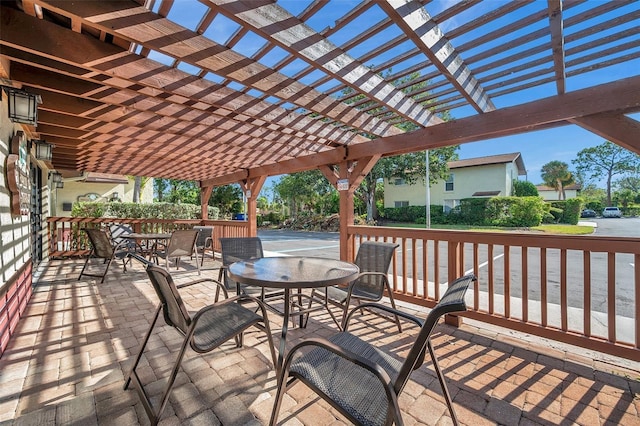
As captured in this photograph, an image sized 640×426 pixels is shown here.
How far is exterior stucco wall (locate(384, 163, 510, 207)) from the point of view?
20.1m

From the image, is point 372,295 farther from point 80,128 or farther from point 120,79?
point 80,128

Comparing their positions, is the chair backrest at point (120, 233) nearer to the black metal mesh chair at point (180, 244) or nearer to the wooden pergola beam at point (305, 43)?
the black metal mesh chair at point (180, 244)

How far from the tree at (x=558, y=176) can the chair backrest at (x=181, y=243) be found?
4168cm

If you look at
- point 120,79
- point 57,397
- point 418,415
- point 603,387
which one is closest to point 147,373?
point 57,397

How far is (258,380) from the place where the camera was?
6.72 ft

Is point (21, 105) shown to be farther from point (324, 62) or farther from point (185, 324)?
point (324, 62)

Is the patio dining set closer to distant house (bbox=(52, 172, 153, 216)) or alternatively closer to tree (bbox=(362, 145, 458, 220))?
distant house (bbox=(52, 172, 153, 216))

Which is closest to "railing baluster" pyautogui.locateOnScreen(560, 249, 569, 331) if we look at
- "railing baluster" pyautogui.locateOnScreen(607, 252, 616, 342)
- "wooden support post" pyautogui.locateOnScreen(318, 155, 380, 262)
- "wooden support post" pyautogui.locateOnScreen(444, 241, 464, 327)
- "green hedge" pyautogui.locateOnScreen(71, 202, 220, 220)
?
"railing baluster" pyautogui.locateOnScreen(607, 252, 616, 342)

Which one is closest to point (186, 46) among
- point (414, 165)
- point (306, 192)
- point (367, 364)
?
point (367, 364)

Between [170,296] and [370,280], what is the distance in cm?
191

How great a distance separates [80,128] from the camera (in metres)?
3.67

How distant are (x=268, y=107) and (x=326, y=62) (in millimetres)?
1302

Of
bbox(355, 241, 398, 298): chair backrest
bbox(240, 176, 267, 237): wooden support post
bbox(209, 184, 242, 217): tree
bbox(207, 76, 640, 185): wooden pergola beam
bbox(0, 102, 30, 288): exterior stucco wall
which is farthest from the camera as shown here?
bbox(209, 184, 242, 217): tree

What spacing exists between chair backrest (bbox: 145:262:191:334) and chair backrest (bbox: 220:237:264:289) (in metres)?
1.34
